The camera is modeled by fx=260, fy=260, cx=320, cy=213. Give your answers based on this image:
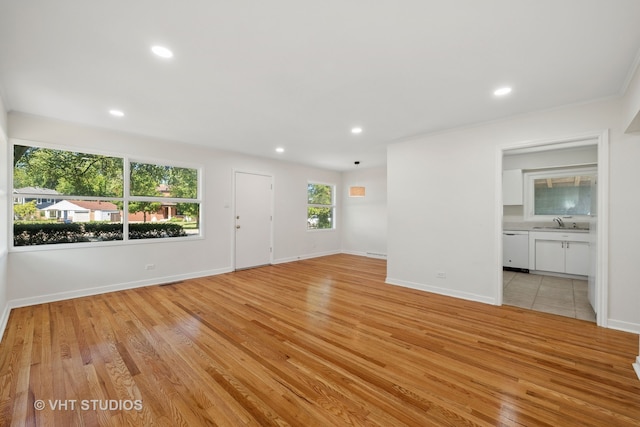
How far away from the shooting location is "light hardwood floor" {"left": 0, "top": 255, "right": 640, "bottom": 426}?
5.37ft

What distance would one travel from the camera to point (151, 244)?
14.8ft

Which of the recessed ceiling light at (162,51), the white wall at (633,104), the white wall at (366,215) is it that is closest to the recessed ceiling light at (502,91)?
the white wall at (633,104)

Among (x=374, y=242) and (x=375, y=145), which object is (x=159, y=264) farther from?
(x=374, y=242)

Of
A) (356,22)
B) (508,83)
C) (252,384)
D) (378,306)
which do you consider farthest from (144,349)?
(508,83)

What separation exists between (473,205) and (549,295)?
1888mm

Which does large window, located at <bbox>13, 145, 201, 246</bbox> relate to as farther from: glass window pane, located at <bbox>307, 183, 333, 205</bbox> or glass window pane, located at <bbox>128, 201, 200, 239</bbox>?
glass window pane, located at <bbox>307, 183, 333, 205</bbox>

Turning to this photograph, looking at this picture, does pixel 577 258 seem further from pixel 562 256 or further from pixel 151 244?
pixel 151 244

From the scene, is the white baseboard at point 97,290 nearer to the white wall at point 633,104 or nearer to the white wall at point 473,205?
the white wall at point 473,205

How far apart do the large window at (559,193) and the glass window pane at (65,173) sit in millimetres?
8180

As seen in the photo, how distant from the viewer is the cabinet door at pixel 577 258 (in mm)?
4789

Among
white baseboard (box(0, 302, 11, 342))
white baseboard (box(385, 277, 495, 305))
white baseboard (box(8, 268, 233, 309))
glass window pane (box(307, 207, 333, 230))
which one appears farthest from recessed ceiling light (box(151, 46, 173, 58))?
glass window pane (box(307, 207, 333, 230))

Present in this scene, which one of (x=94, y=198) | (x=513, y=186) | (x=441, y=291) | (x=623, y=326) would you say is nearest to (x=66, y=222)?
(x=94, y=198)

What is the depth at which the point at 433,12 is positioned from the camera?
5.49 feet

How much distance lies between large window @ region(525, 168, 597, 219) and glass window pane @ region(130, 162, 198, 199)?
23.7ft
